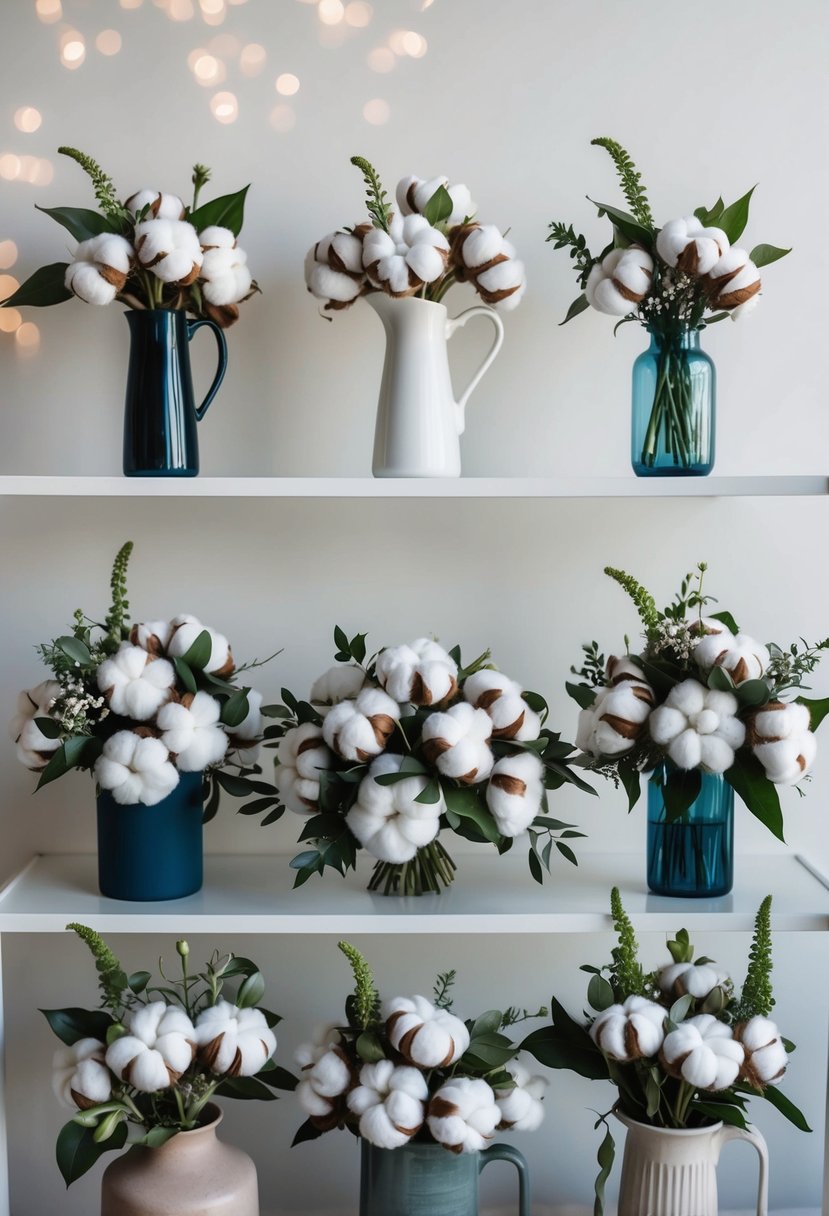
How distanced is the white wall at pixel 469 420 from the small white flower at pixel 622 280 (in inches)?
6.4

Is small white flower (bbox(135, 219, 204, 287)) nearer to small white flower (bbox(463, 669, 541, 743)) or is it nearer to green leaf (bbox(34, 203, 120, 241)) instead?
green leaf (bbox(34, 203, 120, 241))

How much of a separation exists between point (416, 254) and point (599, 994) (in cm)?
73

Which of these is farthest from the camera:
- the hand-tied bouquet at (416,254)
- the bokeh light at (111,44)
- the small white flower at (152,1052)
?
the bokeh light at (111,44)

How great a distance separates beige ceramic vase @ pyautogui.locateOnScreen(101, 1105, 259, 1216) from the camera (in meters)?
1.09

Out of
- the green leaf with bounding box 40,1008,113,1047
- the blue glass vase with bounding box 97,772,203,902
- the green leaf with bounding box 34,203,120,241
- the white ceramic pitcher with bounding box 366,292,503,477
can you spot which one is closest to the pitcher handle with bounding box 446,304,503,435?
the white ceramic pitcher with bounding box 366,292,503,477

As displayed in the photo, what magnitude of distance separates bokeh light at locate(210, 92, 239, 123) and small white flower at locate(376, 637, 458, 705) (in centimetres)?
65

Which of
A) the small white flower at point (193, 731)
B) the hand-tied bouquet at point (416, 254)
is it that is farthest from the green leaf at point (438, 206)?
the small white flower at point (193, 731)

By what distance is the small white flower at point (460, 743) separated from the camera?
43.1 inches

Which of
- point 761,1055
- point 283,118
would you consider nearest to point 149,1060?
point 761,1055

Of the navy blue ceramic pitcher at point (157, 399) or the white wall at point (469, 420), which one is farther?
the white wall at point (469, 420)

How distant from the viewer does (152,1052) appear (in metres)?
1.08

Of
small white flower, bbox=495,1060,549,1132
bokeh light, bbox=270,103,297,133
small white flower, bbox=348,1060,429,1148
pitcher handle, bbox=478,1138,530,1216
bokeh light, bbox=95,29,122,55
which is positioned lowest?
pitcher handle, bbox=478,1138,530,1216

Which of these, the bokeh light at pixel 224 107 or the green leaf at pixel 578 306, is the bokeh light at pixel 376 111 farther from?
the green leaf at pixel 578 306

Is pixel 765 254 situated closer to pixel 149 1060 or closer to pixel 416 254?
pixel 416 254
